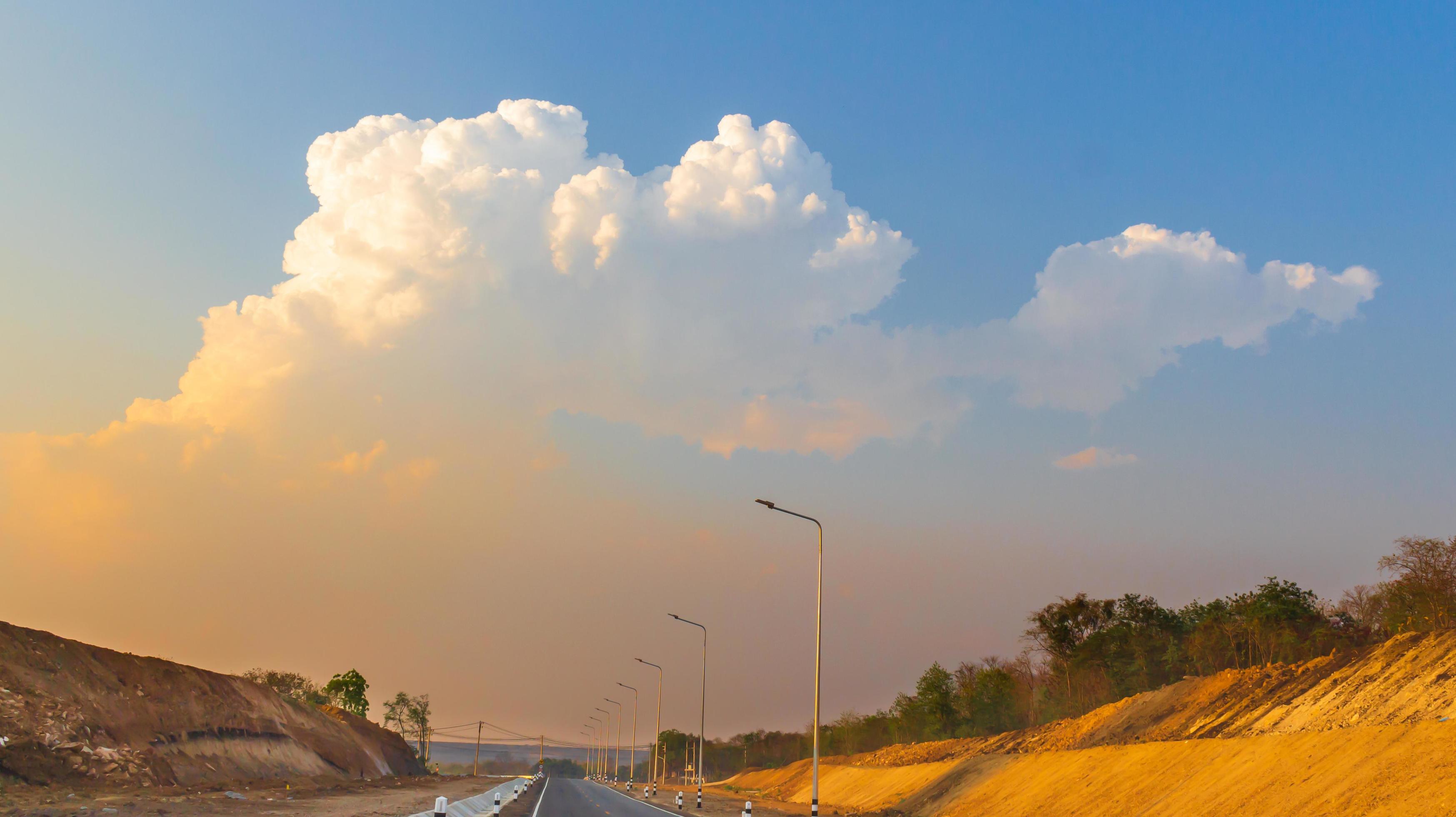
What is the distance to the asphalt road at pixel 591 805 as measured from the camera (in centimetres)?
4369

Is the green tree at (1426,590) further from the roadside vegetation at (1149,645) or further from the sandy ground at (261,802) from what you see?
the sandy ground at (261,802)

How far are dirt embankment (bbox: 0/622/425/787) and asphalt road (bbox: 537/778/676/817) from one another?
53.9 feet

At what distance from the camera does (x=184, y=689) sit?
177ft

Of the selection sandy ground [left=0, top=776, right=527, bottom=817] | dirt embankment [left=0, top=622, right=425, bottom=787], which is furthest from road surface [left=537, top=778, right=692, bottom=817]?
dirt embankment [left=0, top=622, right=425, bottom=787]

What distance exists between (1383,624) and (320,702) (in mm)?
137276

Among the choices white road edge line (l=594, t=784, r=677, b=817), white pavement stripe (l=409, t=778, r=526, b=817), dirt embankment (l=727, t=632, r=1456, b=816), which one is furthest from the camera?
white road edge line (l=594, t=784, r=677, b=817)

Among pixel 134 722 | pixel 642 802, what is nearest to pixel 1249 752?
pixel 642 802

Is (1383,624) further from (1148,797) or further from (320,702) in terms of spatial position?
(320,702)

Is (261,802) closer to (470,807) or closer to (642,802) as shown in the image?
(470,807)

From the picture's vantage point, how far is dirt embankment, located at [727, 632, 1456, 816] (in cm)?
2733

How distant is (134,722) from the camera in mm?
45156

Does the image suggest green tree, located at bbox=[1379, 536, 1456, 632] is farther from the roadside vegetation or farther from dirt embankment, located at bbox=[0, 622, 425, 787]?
dirt embankment, located at bbox=[0, 622, 425, 787]

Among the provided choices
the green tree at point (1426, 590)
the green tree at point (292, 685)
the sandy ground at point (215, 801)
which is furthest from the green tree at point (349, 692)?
the green tree at point (1426, 590)

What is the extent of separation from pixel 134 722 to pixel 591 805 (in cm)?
2260
